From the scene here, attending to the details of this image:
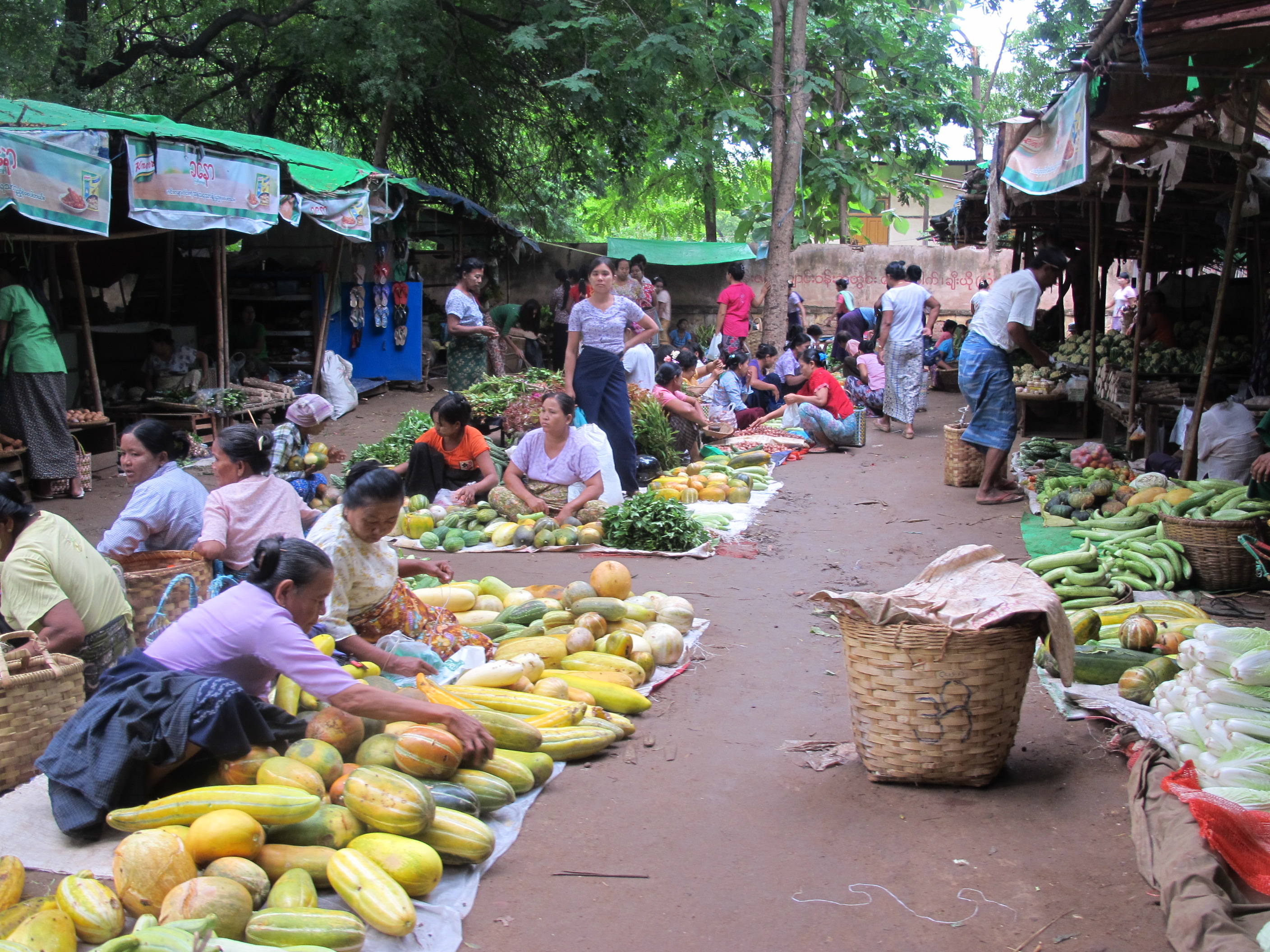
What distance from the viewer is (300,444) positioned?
8.50 meters

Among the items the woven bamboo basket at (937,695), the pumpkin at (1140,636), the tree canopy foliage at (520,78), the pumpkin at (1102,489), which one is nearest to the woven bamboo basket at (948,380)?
the tree canopy foliage at (520,78)

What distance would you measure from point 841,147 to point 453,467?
13.2 meters

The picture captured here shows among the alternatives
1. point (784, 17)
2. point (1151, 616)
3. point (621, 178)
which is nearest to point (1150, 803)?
point (1151, 616)

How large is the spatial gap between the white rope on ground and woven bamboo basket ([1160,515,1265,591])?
387cm

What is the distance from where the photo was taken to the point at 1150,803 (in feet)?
11.0

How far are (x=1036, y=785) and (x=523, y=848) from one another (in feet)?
6.15

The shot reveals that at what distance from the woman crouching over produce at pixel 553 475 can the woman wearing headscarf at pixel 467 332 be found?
3.85 metres

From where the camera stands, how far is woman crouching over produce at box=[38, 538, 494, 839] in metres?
3.11

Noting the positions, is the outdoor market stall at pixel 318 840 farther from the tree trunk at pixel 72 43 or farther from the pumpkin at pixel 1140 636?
the tree trunk at pixel 72 43

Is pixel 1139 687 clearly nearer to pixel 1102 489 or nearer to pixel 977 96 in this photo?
pixel 1102 489

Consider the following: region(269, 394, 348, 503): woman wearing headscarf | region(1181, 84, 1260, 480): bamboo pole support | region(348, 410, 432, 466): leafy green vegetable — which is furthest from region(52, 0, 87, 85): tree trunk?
region(1181, 84, 1260, 480): bamboo pole support

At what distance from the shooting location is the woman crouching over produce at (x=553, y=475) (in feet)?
25.7

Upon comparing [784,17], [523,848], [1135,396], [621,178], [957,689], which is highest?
[784,17]

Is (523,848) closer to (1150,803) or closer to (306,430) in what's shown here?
(1150,803)
